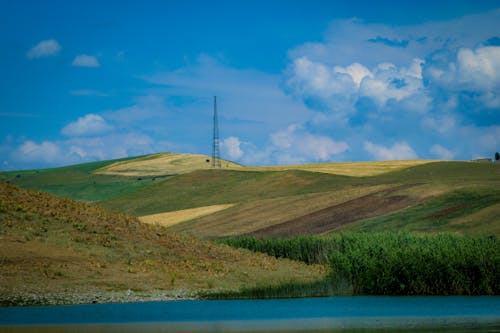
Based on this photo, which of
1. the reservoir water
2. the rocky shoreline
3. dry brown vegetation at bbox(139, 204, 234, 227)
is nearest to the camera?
the reservoir water

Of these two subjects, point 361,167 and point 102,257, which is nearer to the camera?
point 102,257

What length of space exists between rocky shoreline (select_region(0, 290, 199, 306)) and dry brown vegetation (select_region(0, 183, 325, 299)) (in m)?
0.50

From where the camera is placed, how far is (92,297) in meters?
49.8

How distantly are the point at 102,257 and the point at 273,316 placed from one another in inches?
791

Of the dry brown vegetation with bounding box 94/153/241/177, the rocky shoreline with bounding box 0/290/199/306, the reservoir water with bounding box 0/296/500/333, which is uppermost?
the dry brown vegetation with bounding box 94/153/241/177

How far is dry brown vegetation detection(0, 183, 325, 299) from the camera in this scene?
5234cm

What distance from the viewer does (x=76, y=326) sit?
1487 inches

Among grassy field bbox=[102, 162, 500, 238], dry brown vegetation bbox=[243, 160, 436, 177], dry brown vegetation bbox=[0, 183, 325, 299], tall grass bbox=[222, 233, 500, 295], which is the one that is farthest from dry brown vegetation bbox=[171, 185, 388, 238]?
tall grass bbox=[222, 233, 500, 295]

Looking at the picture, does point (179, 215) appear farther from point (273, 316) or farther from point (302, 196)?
point (273, 316)

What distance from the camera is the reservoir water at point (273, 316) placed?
3506 centimetres

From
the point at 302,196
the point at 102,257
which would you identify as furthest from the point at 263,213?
the point at 102,257

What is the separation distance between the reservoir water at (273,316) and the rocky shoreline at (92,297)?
5.30 ft

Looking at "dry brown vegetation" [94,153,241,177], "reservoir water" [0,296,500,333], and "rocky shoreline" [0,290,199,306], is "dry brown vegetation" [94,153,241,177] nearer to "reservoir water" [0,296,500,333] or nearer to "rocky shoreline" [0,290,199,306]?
"rocky shoreline" [0,290,199,306]

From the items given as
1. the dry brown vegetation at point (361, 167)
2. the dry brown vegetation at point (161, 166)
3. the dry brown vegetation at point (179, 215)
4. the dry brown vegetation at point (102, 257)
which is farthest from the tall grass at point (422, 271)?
the dry brown vegetation at point (161, 166)
